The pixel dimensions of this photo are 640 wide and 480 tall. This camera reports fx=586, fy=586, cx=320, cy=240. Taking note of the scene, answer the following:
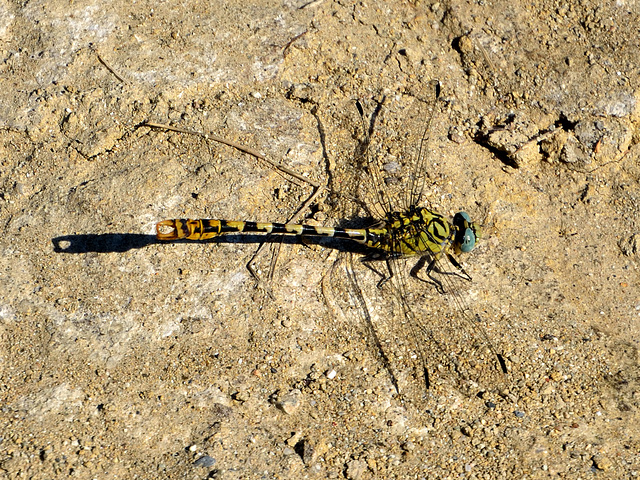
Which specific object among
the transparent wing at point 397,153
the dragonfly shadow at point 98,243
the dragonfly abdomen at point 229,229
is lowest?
the dragonfly shadow at point 98,243

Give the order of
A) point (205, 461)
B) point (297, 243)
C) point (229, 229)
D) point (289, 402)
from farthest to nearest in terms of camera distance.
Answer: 1. point (297, 243)
2. point (229, 229)
3. point (289, 402)
4. point (205, 461)

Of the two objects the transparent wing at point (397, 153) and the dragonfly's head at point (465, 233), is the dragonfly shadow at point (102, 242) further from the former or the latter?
the dragonfly's head at point (465, 233)

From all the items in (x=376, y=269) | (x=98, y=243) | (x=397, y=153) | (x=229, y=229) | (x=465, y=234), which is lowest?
(x=98, y=243)

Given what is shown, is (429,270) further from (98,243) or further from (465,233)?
(98,243)

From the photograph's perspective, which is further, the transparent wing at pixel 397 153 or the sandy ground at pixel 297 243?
the transparent wing at pixel 397 153

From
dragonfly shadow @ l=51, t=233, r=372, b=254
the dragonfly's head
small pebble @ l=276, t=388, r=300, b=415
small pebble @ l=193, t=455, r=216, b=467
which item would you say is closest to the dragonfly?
the dragonfly's head

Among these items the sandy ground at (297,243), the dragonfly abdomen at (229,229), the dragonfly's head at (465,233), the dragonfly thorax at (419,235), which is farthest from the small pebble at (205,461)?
the dragonfly's head at (465,233)

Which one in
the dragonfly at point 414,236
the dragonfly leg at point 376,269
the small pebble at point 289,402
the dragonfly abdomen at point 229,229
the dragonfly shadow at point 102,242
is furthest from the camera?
the dragonfly leg at point 376,269

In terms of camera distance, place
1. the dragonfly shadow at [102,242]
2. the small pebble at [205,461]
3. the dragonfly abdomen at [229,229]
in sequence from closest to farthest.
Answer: the small pebble at [205,461]
the dragonfly abdomen at [229,229]
the dragonfly shadow at [102,242]

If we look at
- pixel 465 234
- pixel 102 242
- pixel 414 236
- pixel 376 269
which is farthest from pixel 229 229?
pixel 465 234
